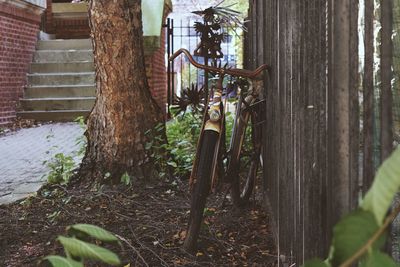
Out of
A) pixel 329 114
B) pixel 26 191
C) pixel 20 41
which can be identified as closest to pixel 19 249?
pixel 26 191

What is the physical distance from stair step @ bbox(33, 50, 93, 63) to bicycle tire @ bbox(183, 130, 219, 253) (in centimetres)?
994

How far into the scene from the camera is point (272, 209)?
169 inches

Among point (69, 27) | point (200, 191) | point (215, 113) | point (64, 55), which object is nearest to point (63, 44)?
point (64, 55)

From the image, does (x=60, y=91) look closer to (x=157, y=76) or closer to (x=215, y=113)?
(x=157, y=76)

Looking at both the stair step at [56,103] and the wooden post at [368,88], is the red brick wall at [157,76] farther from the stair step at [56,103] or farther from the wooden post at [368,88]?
the wooden post at [368,88]

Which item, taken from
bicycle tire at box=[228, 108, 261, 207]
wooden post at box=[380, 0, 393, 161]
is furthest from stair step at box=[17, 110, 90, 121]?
wooden post at box=[380, 0, 393, 161]

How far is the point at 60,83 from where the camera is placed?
12.9 meters

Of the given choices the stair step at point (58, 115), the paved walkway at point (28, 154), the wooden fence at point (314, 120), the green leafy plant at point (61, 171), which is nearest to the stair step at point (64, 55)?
the stair step at point (58, 115)

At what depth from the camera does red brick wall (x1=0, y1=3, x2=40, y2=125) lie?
11.6 meters

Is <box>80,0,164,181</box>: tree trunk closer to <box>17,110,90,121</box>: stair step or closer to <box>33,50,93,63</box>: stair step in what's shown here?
<box>17,110,90,121</box>: stair step

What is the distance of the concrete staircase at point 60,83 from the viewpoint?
40.0 feet

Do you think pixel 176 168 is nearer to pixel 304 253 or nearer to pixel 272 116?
pixel 272 116

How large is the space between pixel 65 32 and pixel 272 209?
13469 millimetres

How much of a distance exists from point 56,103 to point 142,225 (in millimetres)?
8196
